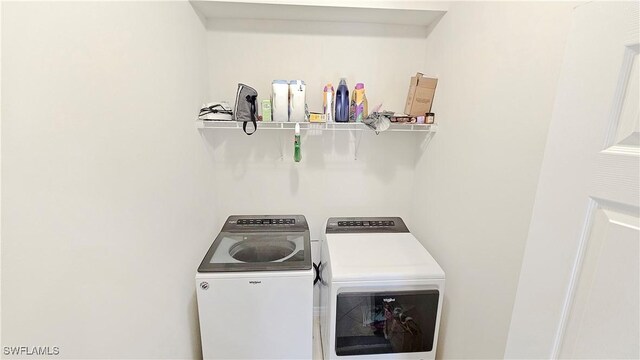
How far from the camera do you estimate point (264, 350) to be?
5.11 ft

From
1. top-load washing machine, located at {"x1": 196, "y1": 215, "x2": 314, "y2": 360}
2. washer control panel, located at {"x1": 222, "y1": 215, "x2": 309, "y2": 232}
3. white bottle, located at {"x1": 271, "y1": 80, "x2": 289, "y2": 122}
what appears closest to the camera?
top-load washing machine, located at {"x1": 196, "y1": 215, "x2": 314, "y2": 360}

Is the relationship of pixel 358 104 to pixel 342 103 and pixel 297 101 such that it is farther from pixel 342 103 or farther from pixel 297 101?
pixel 297 101

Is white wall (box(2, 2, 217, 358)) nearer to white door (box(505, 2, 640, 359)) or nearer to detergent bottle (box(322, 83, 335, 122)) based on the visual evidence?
detergent bottle (box(322, 83, 335, 122))

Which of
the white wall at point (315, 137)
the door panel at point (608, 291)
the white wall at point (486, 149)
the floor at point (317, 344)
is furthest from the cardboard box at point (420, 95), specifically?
the floor at point (317, 344)

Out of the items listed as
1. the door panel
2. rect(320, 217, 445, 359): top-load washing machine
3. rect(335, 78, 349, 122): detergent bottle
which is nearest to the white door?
the door panel

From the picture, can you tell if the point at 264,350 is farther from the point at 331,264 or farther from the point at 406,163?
the point at 406,163

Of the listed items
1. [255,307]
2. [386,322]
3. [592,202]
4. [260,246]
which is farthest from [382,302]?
[592,202]

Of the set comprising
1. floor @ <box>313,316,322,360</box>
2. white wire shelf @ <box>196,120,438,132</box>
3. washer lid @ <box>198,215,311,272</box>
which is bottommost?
floor @ <box>313,316,322,360</box>

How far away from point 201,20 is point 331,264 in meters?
1.73

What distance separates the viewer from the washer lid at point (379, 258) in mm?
1470

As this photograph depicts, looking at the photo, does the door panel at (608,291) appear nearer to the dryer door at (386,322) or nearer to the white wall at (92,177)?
the dryer door at (386,322)

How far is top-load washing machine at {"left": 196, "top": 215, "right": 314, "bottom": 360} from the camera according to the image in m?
1.46

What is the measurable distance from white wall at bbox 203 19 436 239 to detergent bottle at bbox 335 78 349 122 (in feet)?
0.73

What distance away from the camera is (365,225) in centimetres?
203
